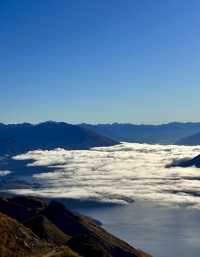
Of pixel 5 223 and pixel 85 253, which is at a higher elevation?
pixel 5 223

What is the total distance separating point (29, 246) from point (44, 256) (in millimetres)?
14829

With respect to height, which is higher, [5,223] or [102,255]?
[5,223]

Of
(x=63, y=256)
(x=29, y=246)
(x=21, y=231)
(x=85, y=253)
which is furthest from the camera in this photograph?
(x=85, y=253)

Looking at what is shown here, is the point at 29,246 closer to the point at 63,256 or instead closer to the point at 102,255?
the point at 63,256

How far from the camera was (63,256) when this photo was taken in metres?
121

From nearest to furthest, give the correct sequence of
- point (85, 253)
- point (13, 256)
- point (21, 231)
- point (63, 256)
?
point (63, 256), point (13, 256), point (21, 231), point (85, 253)

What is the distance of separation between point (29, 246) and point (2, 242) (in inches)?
253

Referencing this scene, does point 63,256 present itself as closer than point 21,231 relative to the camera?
Yes

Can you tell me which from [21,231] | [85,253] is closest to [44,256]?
[21,231]

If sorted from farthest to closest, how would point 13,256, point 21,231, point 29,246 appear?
point 21,231, point 29,246, point 13,256

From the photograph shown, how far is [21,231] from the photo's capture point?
156m

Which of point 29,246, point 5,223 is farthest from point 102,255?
point 29,246

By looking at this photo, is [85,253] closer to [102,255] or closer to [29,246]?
[102,255]

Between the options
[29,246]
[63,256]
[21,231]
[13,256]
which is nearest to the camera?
[63,256]
